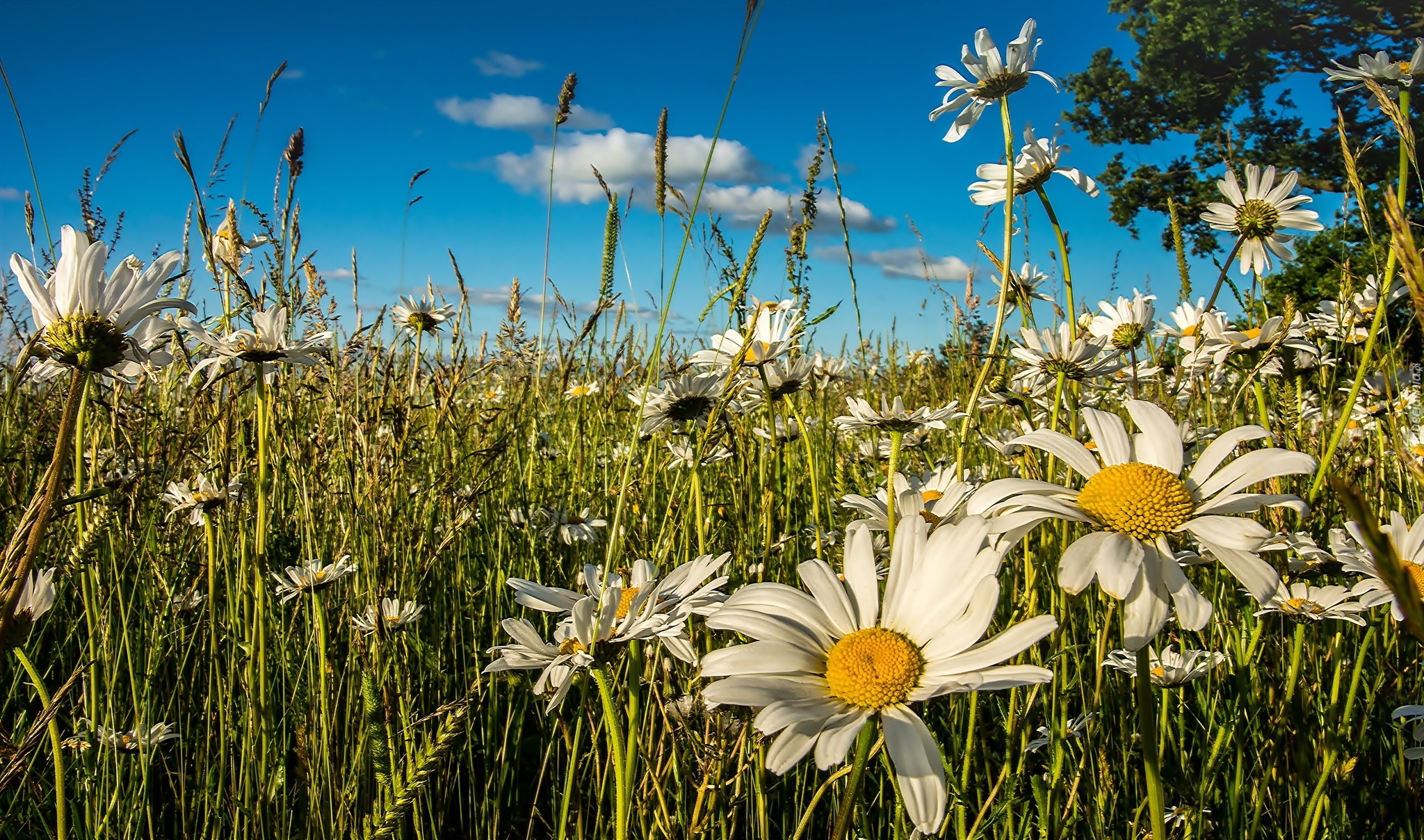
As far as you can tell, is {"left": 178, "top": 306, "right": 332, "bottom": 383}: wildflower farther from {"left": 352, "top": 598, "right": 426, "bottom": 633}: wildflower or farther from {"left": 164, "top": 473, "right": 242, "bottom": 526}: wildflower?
{"left": 352, "top": 598, "right": 426, "bottom": 633}: wildflower

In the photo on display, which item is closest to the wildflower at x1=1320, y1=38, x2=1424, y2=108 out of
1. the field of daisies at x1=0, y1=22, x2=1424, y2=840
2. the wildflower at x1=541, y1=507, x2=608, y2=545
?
the field of daisies at x1=0, y1=22, x2=1424, y2=840

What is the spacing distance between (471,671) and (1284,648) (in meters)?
1.74

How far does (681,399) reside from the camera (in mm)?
1720

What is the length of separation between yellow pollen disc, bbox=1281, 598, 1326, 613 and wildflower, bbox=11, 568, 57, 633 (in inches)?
67.9

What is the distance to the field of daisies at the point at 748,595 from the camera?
74cm

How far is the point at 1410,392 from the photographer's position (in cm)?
266

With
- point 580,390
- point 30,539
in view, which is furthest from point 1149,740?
point 580,390

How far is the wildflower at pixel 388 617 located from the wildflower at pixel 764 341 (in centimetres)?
75

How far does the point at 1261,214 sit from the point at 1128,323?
0.37 metres

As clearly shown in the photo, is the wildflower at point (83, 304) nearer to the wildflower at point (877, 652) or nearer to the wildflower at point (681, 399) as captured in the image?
the wildflower at point (877, 652)

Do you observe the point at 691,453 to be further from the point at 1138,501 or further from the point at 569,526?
the point at 1138,501

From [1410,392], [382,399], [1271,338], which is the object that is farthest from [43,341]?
[1410,392]

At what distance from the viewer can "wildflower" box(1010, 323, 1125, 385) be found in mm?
1541

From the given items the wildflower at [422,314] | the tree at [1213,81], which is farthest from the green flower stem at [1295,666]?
the tree at [1213,81]
